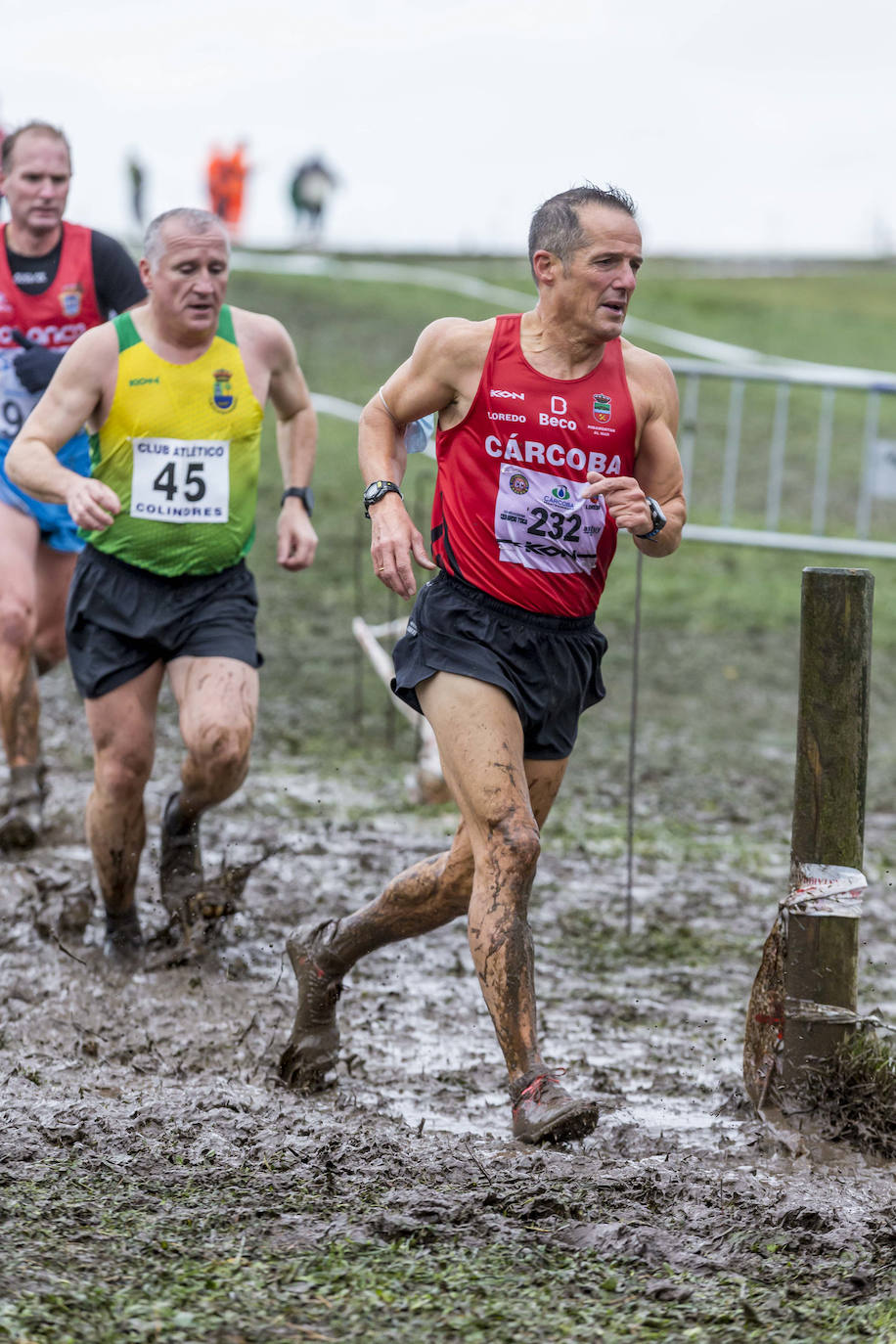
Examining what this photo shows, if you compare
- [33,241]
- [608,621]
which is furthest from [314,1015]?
[608,621]

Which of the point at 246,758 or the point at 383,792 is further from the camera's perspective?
the point at 383,792

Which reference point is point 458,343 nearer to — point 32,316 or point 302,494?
point 302,494

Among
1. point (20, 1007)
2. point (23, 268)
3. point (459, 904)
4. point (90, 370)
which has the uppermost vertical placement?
point (23, 268)

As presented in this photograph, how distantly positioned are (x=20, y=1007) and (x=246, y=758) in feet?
3.43

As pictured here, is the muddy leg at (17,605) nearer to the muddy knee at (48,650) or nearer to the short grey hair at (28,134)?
the muddy knee at (48,650)

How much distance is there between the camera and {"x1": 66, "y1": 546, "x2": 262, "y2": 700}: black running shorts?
18.4 feet

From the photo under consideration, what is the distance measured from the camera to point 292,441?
6.23m

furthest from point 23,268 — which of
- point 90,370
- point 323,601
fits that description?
point 323,601

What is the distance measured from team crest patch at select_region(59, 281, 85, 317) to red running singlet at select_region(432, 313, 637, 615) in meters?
2.57

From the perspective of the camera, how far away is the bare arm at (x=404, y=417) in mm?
4383

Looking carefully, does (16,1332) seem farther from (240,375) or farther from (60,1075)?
(240,375)

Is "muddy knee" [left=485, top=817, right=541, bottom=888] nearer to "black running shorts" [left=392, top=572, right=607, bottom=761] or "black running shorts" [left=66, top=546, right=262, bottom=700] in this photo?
"black running shorts" [left=392, top=572, right=607, bottom=761]

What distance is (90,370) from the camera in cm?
547

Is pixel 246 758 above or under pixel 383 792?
above
